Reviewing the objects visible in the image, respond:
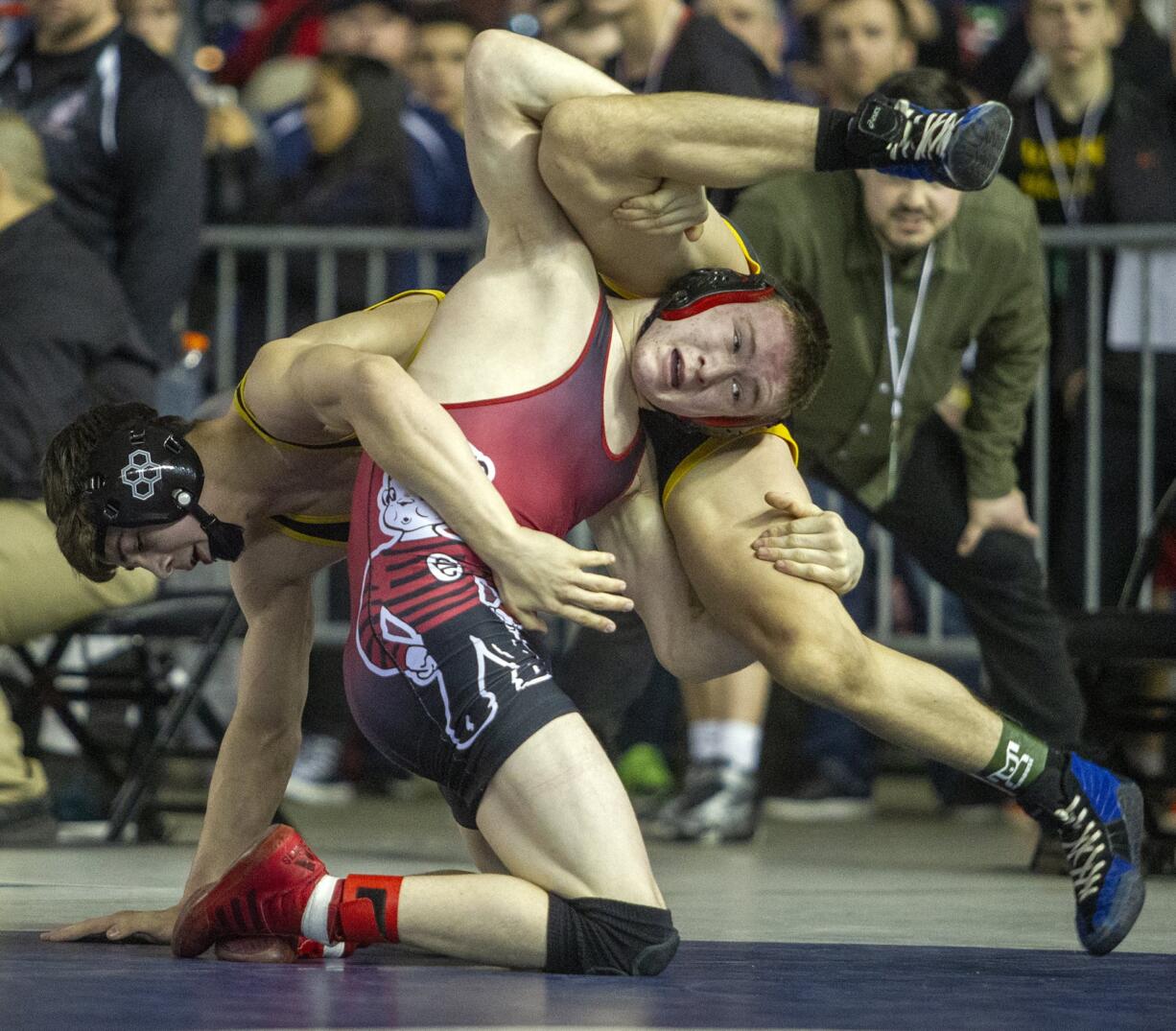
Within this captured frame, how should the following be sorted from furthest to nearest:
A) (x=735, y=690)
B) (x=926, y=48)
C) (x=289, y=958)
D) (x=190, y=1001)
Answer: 1. (x=926, y=48)
2. (x=735, y=690)
3. (x=289, y=958)
4. (x=190, y=1001)

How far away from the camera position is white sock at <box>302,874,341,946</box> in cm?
340

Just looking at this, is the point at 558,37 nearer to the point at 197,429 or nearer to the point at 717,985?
the point at 197,429

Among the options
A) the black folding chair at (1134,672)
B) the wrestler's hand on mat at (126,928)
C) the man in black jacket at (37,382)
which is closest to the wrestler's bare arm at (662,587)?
the wrestler's hand on mat at (126,928)

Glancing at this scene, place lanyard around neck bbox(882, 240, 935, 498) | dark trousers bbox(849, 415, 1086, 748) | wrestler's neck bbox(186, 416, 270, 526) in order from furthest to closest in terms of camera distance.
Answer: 1. lanyard around neck bbox(882, 240, 935, 498)
2. dark trousers bbox(849, 415, 1086, 748)
3. wrestler's neck bbox(186, 416, 270, 526)

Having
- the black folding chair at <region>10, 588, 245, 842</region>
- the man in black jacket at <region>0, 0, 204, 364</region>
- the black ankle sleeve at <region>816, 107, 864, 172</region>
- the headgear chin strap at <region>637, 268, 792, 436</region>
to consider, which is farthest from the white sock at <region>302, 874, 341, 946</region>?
the man in black jacket at <region>0, 0, 204, 364</region>

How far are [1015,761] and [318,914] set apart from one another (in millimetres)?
1211

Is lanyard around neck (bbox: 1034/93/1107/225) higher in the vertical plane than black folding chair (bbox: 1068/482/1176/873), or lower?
higher

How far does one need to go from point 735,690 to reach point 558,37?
2083mm

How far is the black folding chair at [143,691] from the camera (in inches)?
220

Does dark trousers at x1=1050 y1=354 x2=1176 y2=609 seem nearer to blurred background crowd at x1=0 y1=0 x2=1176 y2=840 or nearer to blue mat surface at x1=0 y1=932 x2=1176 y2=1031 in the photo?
blurred background crowd at x1=0 y1=0 x2=1176 y2=840

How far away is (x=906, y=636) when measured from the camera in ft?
21.4

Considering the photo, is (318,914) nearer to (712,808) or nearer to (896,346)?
(712,808)

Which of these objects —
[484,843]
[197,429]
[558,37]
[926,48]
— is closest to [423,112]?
[558,37]

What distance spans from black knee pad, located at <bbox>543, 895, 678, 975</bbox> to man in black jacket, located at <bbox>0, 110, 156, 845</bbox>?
2365 millimetres
